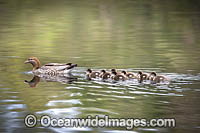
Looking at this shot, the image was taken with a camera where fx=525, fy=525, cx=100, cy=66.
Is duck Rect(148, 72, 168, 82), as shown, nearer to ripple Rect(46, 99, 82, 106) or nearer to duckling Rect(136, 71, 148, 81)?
duckling Rect(136, 71, 148, 81)

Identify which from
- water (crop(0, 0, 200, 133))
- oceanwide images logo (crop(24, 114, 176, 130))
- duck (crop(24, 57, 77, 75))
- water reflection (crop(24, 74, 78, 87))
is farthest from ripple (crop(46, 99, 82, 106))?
duck (crop(24, 57, 77, 75))

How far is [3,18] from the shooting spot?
3231 centimetres

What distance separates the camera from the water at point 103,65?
9.32 metres

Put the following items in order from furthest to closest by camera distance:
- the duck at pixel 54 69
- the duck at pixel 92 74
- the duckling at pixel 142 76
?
the duck at pixel 54 69
the duck at pixel 92 74
the duckling at pixel 142 76

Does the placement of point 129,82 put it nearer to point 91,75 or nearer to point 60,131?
point 91,75

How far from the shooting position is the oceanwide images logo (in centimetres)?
851

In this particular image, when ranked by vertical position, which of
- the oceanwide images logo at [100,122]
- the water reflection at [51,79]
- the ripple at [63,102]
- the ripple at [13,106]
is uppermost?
the water reflection at [51,79]

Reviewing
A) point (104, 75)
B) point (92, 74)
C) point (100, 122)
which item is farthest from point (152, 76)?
point (100, 122)

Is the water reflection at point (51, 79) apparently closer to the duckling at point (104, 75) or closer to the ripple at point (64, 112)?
the duckling at point (104, 75)

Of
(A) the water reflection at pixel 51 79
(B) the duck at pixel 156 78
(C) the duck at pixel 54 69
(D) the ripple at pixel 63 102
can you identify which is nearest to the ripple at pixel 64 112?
(D) the ripple at pixel 63 102

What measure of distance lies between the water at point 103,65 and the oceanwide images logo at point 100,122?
0.55ft

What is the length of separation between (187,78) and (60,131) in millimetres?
4631

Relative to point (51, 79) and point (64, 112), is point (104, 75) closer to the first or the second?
point (51, 79)

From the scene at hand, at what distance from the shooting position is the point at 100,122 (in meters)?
8.62
